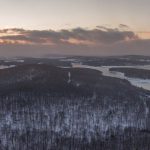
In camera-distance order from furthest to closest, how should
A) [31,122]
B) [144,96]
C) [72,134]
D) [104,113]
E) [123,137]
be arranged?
[144,96] < [104,113] < [31,122] < [72,134] < [123,137]

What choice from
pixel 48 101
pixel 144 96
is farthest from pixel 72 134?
pixel 144 96

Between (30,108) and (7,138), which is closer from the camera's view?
(7,138)

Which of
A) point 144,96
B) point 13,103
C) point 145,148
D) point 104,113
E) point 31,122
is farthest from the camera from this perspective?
point 144,96

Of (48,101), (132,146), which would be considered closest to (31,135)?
(132,146)

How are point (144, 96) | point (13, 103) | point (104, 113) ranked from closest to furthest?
1. point (104, 113)
2. point (13, 103)
3. point (144, 96)

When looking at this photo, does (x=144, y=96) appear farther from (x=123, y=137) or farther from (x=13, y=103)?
(x=123, y=137)

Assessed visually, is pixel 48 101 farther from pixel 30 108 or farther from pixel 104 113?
pixel 104 113
